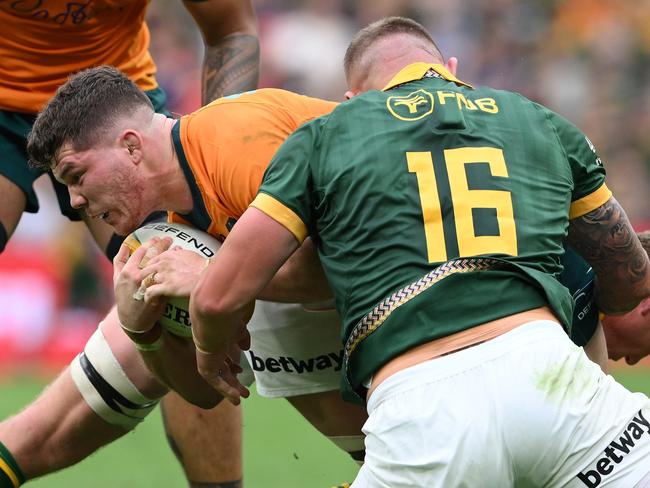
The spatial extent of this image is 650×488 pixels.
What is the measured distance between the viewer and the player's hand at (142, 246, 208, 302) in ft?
12.1

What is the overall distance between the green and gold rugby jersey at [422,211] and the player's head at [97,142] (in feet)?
2.22

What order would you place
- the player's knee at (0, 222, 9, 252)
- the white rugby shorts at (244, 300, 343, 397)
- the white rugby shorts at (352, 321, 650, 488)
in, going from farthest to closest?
the player's knee at (0, 222, 9, 252)
the white rugby shorts at (244, 300, 343, 397)
the white rugby shorts at (352, 321, 650, 488)

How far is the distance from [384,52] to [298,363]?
3.68 ft

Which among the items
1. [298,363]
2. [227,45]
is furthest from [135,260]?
[227,45]

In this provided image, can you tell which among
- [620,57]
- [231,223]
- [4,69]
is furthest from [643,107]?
[231,223]

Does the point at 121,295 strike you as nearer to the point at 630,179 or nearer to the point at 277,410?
the point at 277,410

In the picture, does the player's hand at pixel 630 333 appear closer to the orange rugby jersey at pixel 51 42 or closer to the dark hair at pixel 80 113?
the dark hair at pixel 80 113

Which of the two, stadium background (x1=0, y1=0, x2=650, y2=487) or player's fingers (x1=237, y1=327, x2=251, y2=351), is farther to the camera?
stadium background (x1=0, y1=0, x2=650, y2=487)

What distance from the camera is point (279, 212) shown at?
328 cm

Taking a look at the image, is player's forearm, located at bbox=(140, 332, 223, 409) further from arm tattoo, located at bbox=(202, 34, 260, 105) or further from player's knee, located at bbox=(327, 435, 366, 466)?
arm tattoo, located at bbox=(202, 34, 260, 105)

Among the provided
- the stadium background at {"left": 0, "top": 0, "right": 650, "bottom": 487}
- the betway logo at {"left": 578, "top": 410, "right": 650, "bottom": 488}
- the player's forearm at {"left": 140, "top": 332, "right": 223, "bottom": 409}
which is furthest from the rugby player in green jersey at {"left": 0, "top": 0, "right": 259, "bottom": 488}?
the stadium background at {"left": 0, "top": 0, "right": 650, "bottom": 487}

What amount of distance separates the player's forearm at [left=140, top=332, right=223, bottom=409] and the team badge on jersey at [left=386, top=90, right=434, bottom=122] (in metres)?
1.13

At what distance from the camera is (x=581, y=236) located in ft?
12.3

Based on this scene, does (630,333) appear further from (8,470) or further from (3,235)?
(3,235)
